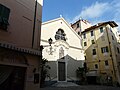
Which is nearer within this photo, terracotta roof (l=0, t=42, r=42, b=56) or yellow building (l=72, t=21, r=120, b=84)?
terracotta roof (l=0, t=42, r=42, b=56)

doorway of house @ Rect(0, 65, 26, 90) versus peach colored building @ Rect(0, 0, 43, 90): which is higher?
peach colored building @ Rect(0, 0, 43, 90)

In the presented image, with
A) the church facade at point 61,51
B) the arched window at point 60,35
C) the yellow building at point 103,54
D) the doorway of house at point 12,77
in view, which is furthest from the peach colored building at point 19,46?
the yellow building at point 103,54

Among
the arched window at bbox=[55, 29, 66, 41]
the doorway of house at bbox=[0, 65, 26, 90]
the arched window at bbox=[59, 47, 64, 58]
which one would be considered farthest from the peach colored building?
the arched window at bbox=[55, 29, 66, 41]

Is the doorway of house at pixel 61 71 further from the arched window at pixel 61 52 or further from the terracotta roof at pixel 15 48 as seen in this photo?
the terracotta roof at pixel 15 48

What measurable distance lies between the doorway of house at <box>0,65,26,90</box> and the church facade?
31.6ft

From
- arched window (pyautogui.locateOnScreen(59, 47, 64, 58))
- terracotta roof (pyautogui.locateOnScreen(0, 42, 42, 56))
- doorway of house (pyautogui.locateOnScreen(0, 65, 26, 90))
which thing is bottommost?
doorway of house (pyautogui.locateOnScreen(0, 65, 26, 90))

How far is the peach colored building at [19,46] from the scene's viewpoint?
6570mm

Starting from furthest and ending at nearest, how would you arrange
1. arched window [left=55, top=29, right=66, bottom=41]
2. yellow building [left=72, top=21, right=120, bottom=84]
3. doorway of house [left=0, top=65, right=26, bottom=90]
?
1. yellow building [left=72, top=21, right=120, bottom=84]
2. arched window [left=55, top=29, right=66, bottom=41]
3. doorway of house [left=0, top=65, right=26, bottom=90]

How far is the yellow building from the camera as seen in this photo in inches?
842

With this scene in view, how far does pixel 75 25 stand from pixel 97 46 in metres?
9.17

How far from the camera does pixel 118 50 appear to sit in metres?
24.0

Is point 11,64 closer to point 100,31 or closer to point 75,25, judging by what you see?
point 100,31

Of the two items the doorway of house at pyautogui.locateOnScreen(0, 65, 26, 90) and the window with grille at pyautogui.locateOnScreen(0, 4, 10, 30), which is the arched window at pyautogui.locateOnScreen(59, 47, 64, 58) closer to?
the doorway of house at pyautogui.locateOnScreen(0, 65, 26, 90)

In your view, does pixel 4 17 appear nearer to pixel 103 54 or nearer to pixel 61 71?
pixel 61 71
